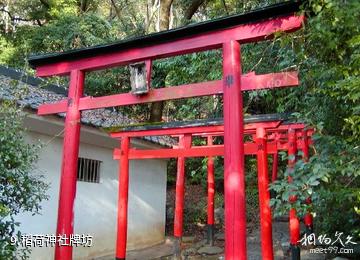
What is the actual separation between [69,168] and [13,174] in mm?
1167

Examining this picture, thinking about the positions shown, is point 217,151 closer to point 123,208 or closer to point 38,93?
point 123,208

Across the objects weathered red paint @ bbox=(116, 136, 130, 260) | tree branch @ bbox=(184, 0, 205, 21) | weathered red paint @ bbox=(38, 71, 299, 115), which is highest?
tree branch @ bbox=(184, 0, 205, 21)

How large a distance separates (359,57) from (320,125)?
91cm

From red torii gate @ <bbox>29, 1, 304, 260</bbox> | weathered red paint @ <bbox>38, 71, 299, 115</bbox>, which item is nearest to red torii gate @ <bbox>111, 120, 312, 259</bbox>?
red torii gate @ <bbox>29, 1, 304, 260</bbox>

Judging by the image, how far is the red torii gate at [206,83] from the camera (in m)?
4.66

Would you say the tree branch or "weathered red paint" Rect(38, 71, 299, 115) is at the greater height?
the tree branch

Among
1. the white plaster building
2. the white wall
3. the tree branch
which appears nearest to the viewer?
the white plaster building

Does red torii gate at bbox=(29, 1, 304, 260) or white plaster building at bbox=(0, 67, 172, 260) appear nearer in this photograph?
red torii gate at bbox=(29, 1, 304, 260)

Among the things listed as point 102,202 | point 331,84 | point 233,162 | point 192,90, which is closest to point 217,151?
point 192,90

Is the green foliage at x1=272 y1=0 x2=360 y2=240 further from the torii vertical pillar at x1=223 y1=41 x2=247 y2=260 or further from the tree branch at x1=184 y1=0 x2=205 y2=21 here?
the tree branch at x1=184 y1=0 x2=205 y2=21

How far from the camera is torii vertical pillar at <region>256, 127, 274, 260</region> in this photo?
7.62m

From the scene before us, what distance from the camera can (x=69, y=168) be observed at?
20.1 feet

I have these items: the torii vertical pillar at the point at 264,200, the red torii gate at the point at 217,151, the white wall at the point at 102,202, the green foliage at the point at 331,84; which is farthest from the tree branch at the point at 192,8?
the green foliage at the point at 331,84

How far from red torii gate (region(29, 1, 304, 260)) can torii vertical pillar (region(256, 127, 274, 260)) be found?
127 inches
